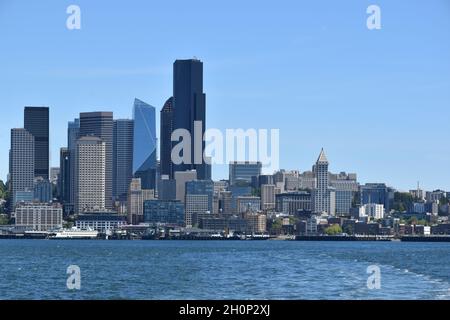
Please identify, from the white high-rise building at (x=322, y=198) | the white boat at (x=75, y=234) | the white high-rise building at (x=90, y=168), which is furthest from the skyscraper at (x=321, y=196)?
the white boat at (x=75, y=234)

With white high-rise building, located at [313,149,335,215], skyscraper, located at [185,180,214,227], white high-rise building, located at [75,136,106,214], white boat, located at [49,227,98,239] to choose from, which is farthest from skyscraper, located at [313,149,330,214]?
white boat, located at [49,227,98,239]

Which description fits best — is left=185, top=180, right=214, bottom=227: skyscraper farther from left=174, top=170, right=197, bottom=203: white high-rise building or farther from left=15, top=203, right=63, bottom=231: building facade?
left=15, top=203, right=63, bottom=231: building facade

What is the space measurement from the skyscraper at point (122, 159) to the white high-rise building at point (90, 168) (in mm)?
2175

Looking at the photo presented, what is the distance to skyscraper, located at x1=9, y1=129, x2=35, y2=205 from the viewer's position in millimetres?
90875

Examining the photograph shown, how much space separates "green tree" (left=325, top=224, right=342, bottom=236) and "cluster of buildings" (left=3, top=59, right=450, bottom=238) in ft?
2.42

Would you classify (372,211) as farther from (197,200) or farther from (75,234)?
(75,234)

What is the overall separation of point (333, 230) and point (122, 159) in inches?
1050

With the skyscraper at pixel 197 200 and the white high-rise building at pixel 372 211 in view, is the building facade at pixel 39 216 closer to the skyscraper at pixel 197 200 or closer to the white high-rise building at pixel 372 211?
the skyscraper at pixel 197 200

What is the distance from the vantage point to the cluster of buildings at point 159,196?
96125 mm
